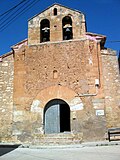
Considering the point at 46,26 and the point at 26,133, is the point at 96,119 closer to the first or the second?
the point at 26,133

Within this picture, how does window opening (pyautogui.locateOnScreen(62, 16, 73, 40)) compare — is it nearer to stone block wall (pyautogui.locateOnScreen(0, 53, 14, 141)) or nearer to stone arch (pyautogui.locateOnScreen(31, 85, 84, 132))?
stone arch (pyautogui.locateOnScreen(31, 85, 84, 132))

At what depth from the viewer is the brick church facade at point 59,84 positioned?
11.5 meters

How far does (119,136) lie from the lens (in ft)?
35.7

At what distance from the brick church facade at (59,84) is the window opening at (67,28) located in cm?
6

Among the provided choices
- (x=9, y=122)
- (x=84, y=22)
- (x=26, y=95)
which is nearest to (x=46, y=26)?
(x=84, y=22)

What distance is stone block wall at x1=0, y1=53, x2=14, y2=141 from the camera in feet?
39.6

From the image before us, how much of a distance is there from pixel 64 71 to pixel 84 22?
313cm

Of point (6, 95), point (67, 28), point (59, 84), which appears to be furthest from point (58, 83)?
point (67, 28)

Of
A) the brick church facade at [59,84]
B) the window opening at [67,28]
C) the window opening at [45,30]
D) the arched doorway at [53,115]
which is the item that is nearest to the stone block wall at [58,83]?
the brick church facade at [59,84]

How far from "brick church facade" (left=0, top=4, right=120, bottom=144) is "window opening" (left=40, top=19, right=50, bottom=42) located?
0.20 feet

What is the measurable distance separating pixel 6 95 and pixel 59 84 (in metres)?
3.01

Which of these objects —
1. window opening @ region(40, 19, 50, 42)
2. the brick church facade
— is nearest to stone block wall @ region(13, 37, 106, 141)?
the brick church facade

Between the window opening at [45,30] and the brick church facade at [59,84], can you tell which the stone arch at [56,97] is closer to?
the brick church facade at [59,84]

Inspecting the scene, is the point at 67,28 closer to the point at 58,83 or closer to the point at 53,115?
the point at 58,83
